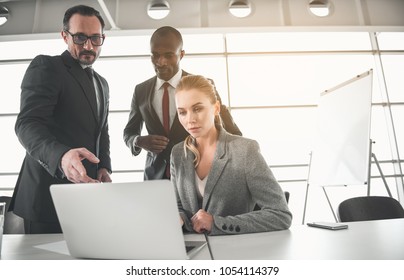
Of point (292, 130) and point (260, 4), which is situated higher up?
point (260, 4)

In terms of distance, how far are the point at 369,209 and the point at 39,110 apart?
182cm

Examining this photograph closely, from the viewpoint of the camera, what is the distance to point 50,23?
1732 millimetres

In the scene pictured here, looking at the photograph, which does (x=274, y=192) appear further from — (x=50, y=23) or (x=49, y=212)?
(x=50, y=23)

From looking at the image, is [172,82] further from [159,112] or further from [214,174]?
[214,174]

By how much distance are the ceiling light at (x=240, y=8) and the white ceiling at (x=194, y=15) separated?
1.3 inches

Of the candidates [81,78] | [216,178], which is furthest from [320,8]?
[81,78]

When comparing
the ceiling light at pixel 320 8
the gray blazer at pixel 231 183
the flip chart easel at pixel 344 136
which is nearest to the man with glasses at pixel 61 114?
the gray blazer at pixel 231 183

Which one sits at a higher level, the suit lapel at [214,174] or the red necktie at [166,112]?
the red necktie at [166,112]

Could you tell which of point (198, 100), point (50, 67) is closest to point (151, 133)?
point (198, 100)

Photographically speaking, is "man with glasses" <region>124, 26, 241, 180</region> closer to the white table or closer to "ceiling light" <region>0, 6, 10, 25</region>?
the white table

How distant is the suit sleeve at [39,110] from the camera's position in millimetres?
1048

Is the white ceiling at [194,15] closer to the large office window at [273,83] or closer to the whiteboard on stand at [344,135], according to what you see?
the large office window at [273,83]

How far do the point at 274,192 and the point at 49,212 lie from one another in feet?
3.20

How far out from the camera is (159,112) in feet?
5.46
